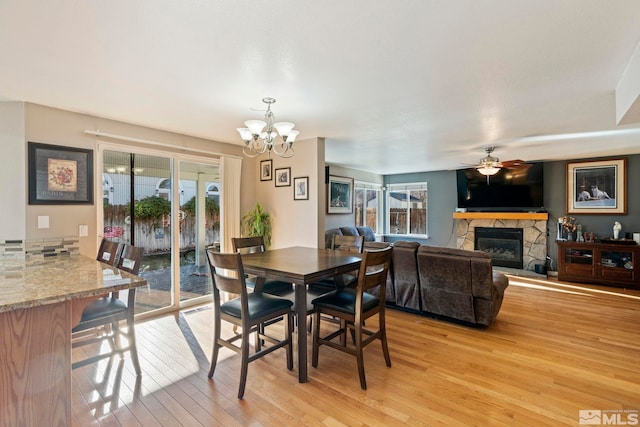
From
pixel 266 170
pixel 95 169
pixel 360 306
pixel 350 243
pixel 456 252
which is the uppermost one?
pixel 266 170

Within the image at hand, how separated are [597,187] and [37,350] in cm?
811

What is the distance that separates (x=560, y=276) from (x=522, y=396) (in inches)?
189

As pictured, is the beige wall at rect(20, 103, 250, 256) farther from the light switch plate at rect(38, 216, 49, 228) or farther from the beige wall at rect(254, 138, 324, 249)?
the beige wall at rect(254, 138, 324, 249)

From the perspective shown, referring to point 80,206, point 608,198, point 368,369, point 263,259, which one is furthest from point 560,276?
point 80,206

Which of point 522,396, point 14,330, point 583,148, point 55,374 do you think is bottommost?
point 522,396

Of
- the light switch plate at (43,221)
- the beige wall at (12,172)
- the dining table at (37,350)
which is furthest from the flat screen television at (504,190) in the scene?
the beige wall at (12,172)

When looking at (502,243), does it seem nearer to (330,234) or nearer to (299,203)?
(330,234)

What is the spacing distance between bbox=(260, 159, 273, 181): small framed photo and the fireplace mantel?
4.81 metres

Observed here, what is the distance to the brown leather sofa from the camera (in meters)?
3.30

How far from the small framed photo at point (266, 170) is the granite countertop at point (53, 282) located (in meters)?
2.90

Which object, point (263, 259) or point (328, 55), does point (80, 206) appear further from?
point (328, 55)

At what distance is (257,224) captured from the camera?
4.69m

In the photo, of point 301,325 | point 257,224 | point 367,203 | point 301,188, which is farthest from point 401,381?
point 367,203

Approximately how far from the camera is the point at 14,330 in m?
1.35
